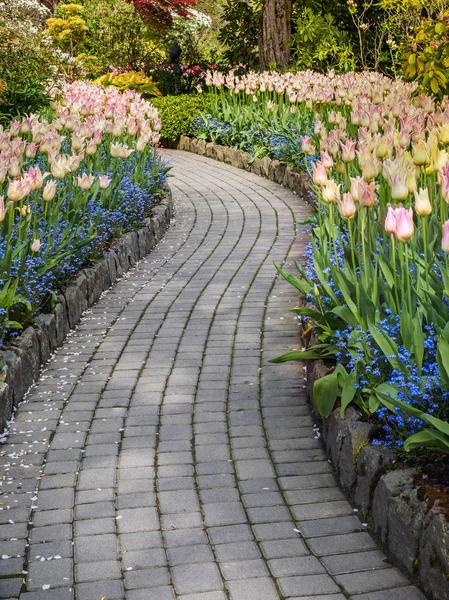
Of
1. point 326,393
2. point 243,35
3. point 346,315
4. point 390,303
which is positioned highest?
point 243,35

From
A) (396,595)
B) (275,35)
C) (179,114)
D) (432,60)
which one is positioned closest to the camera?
(396,595)

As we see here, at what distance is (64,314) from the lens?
5895 millimetres

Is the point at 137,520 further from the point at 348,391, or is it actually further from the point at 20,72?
the point at 20,72

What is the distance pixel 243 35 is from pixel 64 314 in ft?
50.7

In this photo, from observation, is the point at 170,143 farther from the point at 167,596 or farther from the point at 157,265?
the point at 167,596

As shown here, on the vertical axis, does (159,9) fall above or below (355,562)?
above

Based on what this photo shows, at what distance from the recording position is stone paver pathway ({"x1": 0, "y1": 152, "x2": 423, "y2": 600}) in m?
3.17

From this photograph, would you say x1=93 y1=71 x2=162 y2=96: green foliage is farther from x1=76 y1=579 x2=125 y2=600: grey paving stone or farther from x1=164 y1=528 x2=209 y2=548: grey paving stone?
x1=76 y1=579 x2=125 y2=600: grey paving stone

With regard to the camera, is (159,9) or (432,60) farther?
(159,9)

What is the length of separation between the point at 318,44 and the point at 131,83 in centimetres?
403

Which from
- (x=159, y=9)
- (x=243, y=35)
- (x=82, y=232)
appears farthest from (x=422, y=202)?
(x=159, y=9)

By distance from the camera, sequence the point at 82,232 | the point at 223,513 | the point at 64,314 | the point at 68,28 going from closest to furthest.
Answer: the point at 223,513 < the point at 64,314 < the point at 82,232 < the point at 68,28

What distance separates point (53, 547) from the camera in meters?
3.38

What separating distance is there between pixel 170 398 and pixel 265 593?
1870mm
